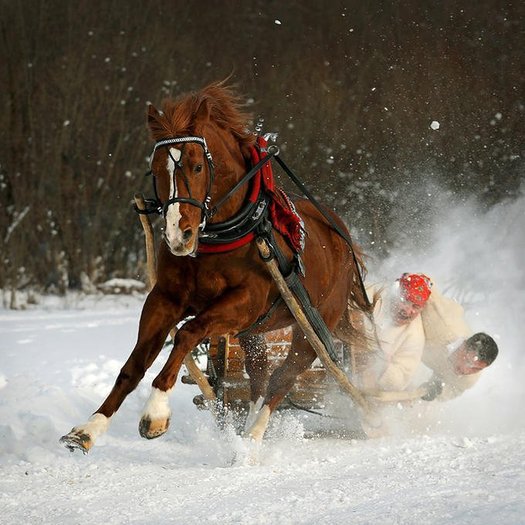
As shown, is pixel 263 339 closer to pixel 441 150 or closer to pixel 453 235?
pixel 453 235

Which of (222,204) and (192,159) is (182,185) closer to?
(192,159)

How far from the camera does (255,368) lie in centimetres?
627

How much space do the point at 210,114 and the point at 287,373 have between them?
189 cm

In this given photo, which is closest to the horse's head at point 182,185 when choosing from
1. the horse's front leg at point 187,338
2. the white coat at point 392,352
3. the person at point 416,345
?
the horse's front leg at point 187,338

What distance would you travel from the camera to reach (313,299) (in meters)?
5.84

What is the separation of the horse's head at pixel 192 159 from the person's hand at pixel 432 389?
2372 millimetres

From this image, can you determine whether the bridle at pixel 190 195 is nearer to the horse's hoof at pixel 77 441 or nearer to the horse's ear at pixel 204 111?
the horse's ear at pixel 204 111

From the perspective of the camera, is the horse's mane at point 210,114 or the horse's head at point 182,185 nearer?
the horse's head at point 182,185

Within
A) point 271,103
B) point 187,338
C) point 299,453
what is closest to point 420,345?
point 299,453

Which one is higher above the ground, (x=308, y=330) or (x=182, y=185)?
(x=182, y=185)

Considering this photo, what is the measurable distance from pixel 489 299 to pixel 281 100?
25.2ft

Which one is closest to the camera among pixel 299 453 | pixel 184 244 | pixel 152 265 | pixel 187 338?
pixel 184 244

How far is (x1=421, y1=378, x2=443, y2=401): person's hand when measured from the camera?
6.54 m

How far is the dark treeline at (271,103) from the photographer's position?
10414 mm
